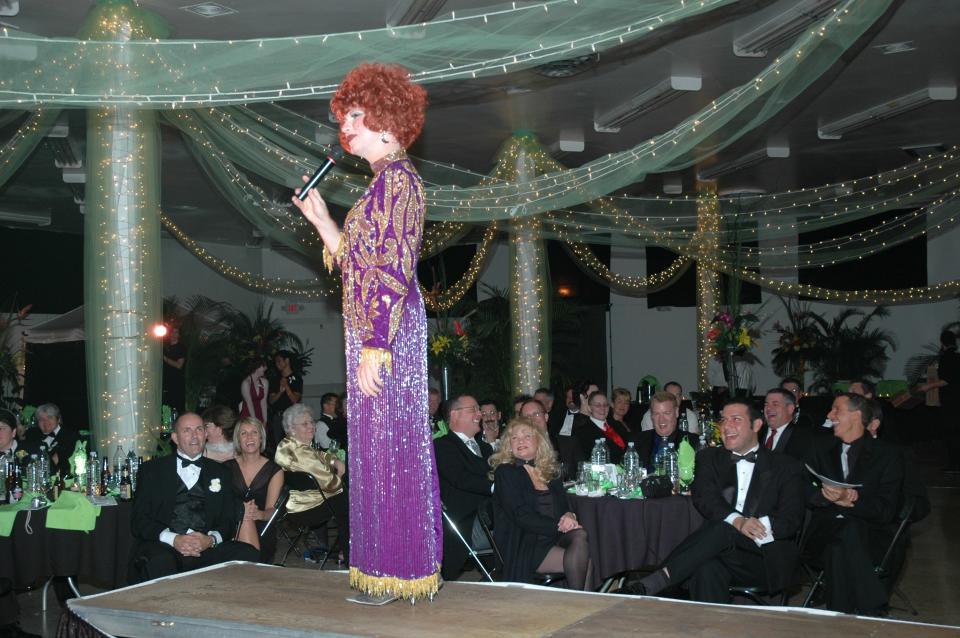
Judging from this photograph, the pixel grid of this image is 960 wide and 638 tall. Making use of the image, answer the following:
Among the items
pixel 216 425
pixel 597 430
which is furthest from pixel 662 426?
pixel 216 425

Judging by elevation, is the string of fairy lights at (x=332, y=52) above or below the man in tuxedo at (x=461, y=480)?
above

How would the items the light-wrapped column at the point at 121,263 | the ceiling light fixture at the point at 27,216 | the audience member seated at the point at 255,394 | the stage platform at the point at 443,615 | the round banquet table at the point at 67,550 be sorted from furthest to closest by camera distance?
1. the ceiling light fixture at the point at 27,216
2. the audience member seated at the point at 255,394
3. the light-wrapped column at the point at 121,263
4. the round banquet table at the point at 67,550
5. the stage platform at the point at 443,615

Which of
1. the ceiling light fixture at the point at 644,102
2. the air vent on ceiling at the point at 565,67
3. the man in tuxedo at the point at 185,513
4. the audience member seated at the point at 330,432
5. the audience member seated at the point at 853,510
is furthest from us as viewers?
the audience member seated at the point at 330,432

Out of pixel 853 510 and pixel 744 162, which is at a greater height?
pixel 744 162

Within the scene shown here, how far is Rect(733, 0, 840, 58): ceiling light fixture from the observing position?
7453mm

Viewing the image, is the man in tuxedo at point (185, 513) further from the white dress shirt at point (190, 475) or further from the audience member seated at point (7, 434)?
the audience member seated at point (7, 434)

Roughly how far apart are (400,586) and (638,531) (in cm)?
258

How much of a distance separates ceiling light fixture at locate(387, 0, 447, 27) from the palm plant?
10065 mm

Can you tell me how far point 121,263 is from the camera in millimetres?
6836

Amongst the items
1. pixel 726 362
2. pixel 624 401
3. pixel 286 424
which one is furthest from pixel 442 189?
pixel 726 362

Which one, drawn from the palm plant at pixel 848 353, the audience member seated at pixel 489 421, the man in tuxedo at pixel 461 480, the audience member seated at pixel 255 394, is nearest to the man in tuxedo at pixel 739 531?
the man in tuxedo at pixel 461 480

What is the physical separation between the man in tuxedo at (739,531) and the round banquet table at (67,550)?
2804 millimetres

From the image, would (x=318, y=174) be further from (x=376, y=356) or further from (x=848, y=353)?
(x=848, y=353)

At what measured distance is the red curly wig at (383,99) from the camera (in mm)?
3436
